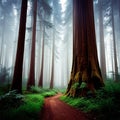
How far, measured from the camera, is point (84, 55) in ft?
29.8

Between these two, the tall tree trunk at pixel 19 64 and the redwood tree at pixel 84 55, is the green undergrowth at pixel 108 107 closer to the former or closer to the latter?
the redwood tree at pixel 84 55

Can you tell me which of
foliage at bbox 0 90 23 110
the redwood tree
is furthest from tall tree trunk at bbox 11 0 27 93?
the redwood tree

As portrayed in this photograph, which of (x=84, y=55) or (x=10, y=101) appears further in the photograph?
(x=84, y=55)

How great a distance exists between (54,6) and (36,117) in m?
26.0

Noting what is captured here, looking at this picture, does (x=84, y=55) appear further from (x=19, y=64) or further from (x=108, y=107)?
(x=108, y=107)

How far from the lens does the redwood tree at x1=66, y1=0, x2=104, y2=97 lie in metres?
8.11

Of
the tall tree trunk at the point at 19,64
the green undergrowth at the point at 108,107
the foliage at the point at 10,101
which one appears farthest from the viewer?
the tall tree trunk at the point at 19,64

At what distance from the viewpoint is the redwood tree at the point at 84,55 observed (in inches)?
319

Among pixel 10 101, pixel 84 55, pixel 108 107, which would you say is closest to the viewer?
pixel 108 107

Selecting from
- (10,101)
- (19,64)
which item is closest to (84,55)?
(19,64)

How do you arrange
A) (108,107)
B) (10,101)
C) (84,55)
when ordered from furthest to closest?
(84,55) → (10,101) → (108,107)

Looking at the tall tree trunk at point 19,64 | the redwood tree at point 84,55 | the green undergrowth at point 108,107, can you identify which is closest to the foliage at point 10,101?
the tall tree trunk at point 19,64

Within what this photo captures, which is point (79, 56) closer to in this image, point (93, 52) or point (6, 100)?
point (93, 52)

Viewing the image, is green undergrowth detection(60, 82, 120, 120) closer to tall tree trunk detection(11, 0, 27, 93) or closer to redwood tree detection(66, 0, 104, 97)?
redwood tree detection(66, 0, 104, 97)
